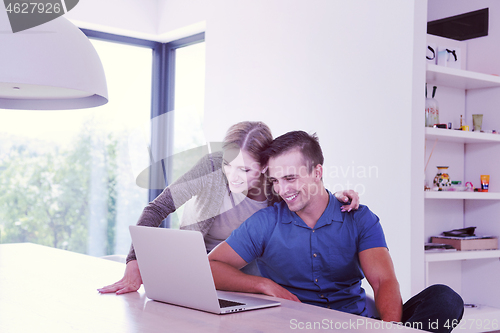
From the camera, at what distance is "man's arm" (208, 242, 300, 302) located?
148cm

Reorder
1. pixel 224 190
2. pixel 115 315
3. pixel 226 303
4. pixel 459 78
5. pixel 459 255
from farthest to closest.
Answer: pixel 459 78
pixel 459 255
pixel 224 190
pixel 226 303
pixel 115 315

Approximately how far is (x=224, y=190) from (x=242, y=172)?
0.19m

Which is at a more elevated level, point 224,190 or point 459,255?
point 224,190

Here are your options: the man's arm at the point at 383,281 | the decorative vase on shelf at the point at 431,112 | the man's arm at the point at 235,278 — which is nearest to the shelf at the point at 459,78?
the decorative vase on shelf at the point at 431,112

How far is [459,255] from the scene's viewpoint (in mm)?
2801

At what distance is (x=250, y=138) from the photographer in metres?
2.00

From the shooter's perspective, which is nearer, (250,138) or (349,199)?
(349,199)

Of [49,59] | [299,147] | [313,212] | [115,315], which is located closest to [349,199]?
[313,212]

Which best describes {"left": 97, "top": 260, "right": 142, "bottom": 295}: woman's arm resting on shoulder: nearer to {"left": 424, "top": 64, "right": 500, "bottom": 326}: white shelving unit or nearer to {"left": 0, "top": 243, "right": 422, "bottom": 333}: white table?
{"left": 0, "top": 243, "right": 422, "bottom": 333}: white table

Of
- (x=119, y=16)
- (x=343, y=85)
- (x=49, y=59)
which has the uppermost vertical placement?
(x=119, y=16)

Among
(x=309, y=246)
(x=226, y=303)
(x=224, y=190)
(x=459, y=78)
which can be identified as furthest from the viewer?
(x=459, y=78)

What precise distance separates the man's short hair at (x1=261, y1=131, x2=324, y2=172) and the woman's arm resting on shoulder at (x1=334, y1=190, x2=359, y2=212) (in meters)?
0.14

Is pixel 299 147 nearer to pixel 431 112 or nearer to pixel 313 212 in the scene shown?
pixel 313 212

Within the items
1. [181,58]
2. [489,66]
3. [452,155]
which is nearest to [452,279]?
[452,155]
